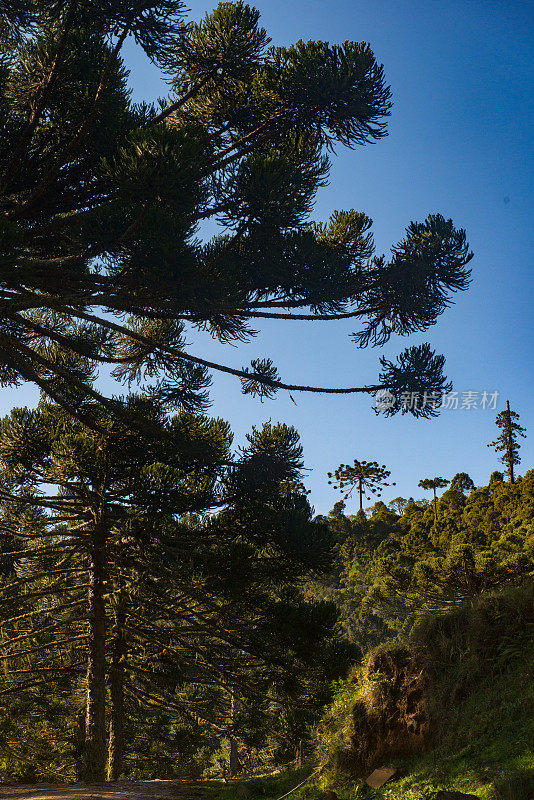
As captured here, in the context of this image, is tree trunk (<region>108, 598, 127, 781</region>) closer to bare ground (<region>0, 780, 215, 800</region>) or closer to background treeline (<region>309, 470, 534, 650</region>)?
bare ground (<region>0, 780, 215, 800</region>)

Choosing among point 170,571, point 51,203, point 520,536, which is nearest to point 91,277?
point 51,203

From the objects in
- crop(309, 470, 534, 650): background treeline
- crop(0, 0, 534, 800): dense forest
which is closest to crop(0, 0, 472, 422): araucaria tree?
crop(0, 0, 534, 800): dense forest

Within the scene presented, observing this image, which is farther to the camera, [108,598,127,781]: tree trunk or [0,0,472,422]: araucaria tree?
[108,598,127,781]: tree trunk

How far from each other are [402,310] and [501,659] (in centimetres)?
452

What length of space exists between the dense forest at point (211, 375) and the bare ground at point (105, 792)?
1.28 ft

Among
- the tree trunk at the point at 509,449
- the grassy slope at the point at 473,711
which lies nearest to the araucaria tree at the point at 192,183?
the grassy slope at the point at 473,711

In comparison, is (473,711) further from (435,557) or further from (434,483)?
(434,483)

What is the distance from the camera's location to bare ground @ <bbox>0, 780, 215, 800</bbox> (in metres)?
8.48

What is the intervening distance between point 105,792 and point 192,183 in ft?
28.0

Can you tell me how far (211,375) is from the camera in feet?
36.4

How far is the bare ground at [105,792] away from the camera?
8.48m

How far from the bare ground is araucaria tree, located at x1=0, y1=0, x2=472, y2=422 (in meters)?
5.74

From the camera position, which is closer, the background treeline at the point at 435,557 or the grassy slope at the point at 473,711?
the grassy slope at the point at 473,711

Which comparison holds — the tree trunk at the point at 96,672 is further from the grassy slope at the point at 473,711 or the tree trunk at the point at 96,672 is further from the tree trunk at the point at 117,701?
the grassy slope at the point at 473,711
